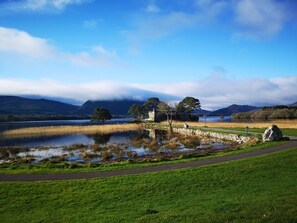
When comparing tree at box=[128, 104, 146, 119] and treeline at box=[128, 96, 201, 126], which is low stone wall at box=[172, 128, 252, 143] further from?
tree at box=[128, 104, 146, 119]

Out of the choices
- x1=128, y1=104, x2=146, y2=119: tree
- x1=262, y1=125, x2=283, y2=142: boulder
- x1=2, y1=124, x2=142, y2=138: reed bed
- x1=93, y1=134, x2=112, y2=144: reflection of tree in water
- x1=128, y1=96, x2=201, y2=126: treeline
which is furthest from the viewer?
x1=128, y1=104, x2=146, y2=119: tree

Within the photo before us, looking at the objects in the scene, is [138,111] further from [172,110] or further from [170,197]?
[170,197]

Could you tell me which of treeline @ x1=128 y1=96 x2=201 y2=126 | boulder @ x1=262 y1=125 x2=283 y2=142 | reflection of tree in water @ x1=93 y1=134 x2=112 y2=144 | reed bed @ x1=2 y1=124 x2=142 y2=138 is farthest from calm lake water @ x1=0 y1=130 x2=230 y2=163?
treeline @ x1=128 y1=96 x2=201 y2=126

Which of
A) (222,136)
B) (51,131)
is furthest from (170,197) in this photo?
(51,131)

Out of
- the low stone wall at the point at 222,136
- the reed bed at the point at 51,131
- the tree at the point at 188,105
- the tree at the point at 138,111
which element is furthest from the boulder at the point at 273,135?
the tree at the point at 138,111

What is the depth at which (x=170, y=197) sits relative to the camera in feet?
41.5

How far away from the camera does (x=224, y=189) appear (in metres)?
13.1

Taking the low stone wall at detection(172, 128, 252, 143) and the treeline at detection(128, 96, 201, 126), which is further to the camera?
the treeline at detection(128, 96, 201, 126)

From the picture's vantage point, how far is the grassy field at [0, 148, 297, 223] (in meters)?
9.34

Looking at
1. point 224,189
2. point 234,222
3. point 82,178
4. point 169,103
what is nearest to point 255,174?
point 224,189

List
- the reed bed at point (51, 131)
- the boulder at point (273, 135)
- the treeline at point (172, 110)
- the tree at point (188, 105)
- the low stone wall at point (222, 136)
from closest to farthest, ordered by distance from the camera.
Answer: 1. the boulder at point (273, 135)
2. the low stone wall at point (222, 136)
3. the reed bed at point (51, 131)
4. the treeline at point (172, 110)
5. the tree at point (188, 105)

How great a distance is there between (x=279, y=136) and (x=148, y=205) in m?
21.0

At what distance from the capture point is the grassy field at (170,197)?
9.34 metres

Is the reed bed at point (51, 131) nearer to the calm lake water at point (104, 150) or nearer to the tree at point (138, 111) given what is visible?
the calm lake water at point (104, 150)
